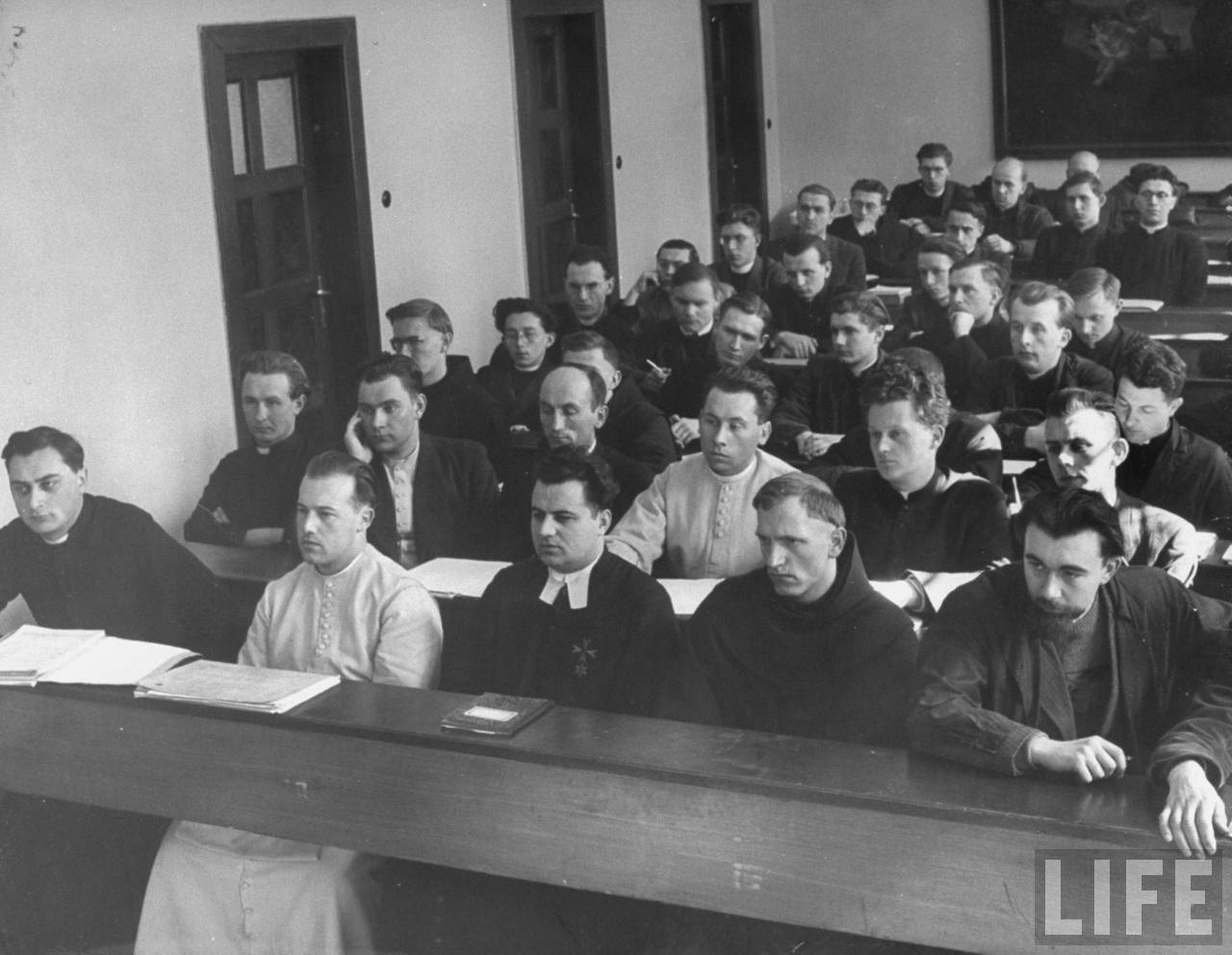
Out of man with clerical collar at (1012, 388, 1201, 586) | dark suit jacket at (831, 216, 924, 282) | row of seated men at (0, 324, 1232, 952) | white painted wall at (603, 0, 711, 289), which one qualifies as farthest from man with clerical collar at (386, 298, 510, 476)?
dark suit jacket at (831, 216, 924, 282)

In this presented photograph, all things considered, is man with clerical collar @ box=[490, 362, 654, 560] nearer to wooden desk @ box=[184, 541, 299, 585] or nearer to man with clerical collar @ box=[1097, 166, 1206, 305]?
wooden desk @ box=[184, 541, 299, 585]

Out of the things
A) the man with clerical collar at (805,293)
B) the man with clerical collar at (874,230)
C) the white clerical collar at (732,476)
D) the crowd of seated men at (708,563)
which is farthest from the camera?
the man with clerical collar at (874,230)

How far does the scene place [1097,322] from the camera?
726cm

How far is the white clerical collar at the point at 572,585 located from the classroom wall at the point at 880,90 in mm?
9688

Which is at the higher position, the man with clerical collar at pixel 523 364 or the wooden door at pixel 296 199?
the wooden door at pixel 296 199

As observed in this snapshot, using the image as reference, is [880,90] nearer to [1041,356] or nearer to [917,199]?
[917,199]

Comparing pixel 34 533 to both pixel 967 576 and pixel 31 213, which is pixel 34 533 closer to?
pixel 31 213

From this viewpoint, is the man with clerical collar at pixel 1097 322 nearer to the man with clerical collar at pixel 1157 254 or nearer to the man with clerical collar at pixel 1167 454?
the man with clerical collar at pixel 1167 454

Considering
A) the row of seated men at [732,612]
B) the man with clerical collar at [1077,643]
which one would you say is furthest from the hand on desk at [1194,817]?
the man with clerical collar at [1077,643]

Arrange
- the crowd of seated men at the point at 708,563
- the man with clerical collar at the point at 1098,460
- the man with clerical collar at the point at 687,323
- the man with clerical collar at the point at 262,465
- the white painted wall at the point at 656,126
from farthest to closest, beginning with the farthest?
the white painted wall at the point at 656,126
the man with clerical collar at the point at 687,323
the man with clerical collar at the point at 262,465
the man with clerical collar at the point at 1098,460
the crowd of seated men at the point at 708,563

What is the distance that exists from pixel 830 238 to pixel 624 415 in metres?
4.90

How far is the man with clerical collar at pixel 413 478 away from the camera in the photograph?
5488 mm

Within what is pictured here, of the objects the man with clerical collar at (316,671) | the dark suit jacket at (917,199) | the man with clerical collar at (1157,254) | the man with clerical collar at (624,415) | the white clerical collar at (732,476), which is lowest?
the man with clerical collar at (316,671)

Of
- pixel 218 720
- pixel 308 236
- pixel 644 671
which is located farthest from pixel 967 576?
pixel 308 236
